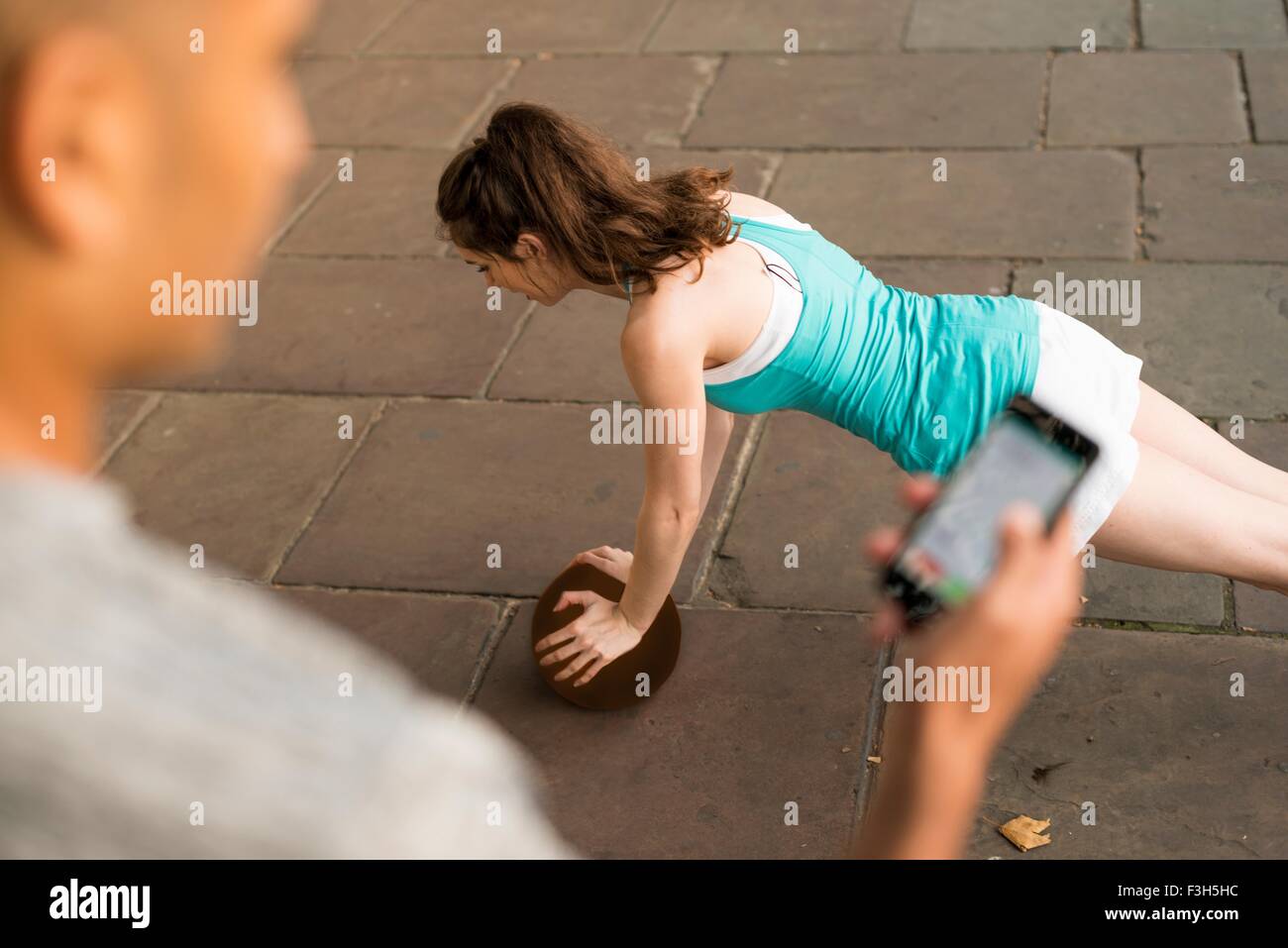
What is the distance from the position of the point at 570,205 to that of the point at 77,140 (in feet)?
7.63

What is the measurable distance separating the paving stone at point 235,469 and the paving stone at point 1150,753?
2.41 meters

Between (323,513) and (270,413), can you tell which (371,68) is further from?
(323,513)

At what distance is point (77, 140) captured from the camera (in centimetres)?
67

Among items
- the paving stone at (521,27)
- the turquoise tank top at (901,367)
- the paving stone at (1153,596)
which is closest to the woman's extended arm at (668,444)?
the turquoise tank top at (901,367)

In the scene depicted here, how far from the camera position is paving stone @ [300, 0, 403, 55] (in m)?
7.73

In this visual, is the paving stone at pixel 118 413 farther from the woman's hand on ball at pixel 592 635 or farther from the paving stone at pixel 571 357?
the woman's hand on ball at pixel 592 635

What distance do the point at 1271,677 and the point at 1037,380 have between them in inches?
42.7

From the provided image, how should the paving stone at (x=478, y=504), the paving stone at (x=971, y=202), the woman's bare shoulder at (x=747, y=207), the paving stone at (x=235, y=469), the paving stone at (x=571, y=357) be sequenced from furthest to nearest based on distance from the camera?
the paving stone at (x=971, y=202)
the paving stone at (x=571, y=357)
the paving stone at (x=235, y=469)
the paving stone at (x=478, y=504)
the woman's bare shoulder at (x=747, y=207)

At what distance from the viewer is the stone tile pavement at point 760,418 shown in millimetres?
3281

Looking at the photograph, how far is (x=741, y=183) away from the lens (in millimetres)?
5867

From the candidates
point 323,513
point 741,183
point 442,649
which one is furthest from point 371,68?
point 442,649

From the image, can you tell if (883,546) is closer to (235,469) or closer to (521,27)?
(235,469)

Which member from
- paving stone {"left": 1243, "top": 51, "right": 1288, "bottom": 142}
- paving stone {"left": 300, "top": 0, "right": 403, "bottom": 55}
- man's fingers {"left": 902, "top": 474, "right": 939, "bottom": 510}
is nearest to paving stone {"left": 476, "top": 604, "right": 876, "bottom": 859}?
man's fingers {"left": 902, "top": 474, "right": 939, "bottom": 510}

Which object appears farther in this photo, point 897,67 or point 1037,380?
point 897,67
